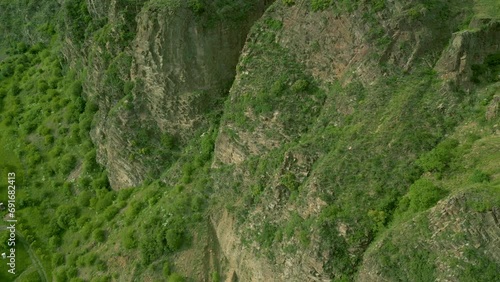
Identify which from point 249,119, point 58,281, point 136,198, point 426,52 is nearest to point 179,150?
point 136,198

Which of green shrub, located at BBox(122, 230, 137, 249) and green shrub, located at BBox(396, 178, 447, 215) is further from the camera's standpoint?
green shrub, located at BBox(122, 230, 137, 249)

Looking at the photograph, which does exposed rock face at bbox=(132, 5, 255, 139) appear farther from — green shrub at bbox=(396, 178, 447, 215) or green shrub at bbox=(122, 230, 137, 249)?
green shrub at bbox=(396, 178, 447, 215)

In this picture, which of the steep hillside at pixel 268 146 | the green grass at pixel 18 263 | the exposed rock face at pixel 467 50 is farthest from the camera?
the green grass at pixel 18 263

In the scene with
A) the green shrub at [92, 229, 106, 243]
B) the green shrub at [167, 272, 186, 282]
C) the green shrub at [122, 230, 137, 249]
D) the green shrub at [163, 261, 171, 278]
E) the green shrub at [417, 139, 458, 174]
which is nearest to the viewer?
the green shrub at [417, 139, 458, 174]

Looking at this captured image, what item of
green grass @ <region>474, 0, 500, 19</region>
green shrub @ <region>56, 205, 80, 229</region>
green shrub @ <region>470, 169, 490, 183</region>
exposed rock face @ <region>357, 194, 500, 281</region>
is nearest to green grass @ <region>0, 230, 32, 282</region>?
green shrub @ <region>56, 205, 80, 229</region>

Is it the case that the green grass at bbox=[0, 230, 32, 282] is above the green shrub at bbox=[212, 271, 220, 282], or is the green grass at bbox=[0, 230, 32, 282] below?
above

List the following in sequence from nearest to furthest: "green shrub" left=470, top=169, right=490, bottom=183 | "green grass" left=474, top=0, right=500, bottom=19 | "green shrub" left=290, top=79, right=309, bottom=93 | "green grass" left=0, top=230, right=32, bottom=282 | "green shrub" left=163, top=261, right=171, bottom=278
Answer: "green shrub" left=470, top=169, right=490, bottom=183, "green grass" left=474, top=0, right=500, bottom=19, "green shrub" left=290, top=79, right=309, bottom=93, "green shrub" left=163, top=261, right=171, bottom=278, "green grass" left=0, top=230, right=32, bottom=282

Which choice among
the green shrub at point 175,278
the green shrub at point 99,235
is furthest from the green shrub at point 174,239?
the green shrub at point 99,235

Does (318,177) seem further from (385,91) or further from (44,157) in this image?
(44,157)

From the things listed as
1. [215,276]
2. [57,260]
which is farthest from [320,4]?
[57,260]

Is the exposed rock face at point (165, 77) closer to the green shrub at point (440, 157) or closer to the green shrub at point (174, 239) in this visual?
the green shrub at point (174, 239)
